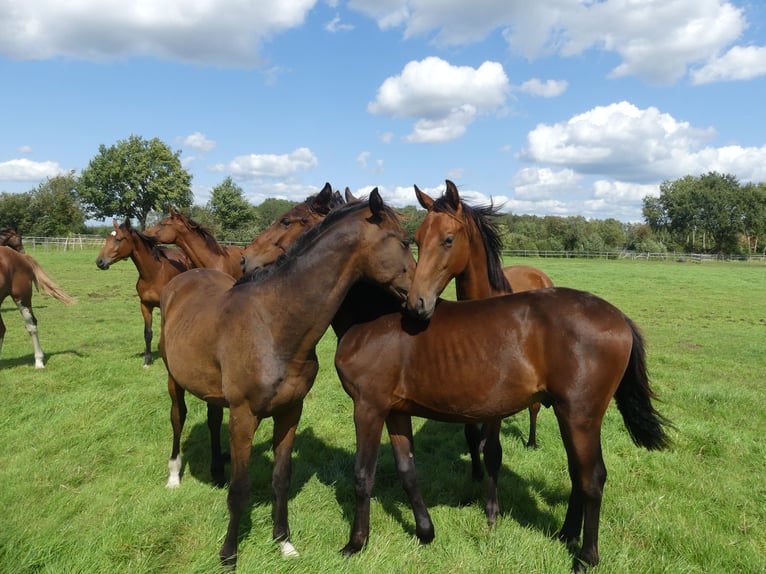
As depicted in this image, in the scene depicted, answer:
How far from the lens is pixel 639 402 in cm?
317

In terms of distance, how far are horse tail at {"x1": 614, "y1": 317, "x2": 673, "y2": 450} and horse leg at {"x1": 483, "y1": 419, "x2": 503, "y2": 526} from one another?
0.97m

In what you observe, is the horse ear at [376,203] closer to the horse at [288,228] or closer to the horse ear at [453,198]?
the horse ear at [453,198]

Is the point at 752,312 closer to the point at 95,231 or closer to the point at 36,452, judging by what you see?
the point at 36,452

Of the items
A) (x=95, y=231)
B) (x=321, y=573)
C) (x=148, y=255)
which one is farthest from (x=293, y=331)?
A: (x=95, y=231)

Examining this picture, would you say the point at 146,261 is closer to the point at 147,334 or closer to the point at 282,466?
the point at 147,334

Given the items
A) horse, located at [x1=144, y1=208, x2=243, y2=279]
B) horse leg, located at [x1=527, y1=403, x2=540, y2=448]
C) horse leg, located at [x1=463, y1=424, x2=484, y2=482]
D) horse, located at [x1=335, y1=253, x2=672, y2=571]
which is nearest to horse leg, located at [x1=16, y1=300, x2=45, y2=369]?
horse, located at [x1=144, y1=208, x2=243, y2=279]

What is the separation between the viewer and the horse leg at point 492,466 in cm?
357

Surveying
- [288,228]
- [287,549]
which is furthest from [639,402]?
[288,228]

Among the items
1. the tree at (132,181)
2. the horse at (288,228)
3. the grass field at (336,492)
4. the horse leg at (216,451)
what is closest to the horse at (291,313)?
the grass field at (336,492)

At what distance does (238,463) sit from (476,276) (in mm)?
2381

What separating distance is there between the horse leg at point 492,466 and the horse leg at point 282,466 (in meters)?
1.54

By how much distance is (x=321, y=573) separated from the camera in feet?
8.91

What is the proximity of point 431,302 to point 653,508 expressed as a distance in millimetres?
2483

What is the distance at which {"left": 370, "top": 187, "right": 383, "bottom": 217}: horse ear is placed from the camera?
8.83ft
